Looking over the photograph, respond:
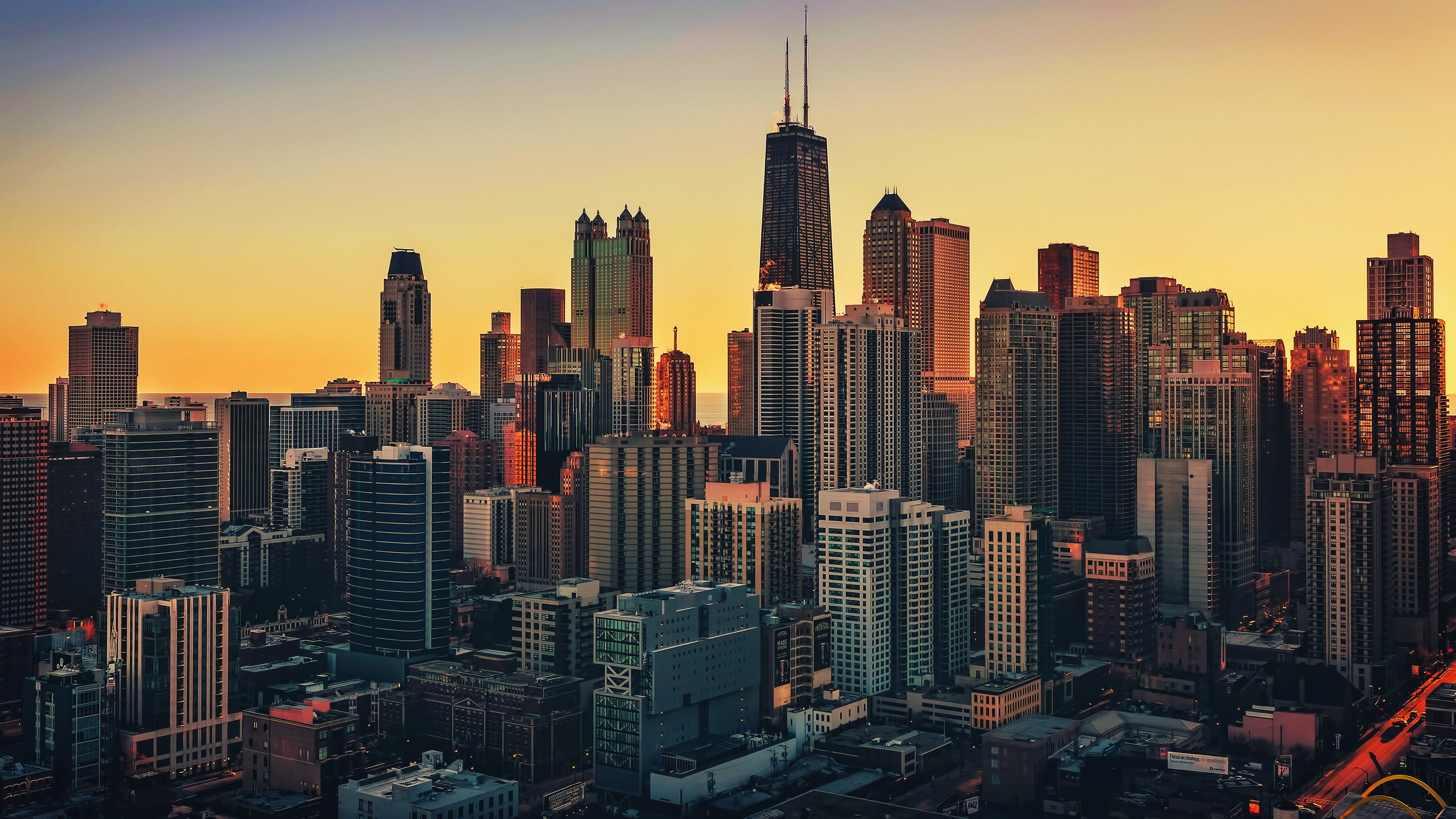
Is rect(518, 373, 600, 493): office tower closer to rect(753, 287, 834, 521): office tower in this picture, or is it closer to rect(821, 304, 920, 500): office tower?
rect(753, 287, 834, 521): office tower

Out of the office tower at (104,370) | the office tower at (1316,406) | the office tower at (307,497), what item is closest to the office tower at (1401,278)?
the office tower at (1316,406)

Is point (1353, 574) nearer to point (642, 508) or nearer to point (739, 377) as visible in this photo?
point (642, 508)

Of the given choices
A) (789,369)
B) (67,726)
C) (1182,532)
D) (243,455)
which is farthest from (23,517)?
(1182,532)

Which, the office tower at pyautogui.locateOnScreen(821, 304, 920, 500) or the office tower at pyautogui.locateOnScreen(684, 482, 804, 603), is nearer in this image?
the office tower at pyautogui.locateOnScreen(684, 482, 804, 603)

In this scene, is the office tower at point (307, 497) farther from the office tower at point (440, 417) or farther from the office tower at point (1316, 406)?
the office tower at point (1316, 406)

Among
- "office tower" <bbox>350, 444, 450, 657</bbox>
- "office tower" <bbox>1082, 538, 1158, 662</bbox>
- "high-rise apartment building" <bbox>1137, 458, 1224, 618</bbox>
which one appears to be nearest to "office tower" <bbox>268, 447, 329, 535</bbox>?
"office tower" <bbox>350, 444, 450, 657</bbox>

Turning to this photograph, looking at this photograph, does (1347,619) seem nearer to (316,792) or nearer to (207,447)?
(316,792)
